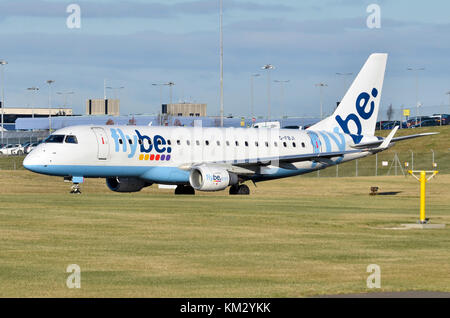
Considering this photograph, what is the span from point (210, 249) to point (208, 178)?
2740cm

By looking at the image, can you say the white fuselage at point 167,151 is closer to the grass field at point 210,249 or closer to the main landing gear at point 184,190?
the main landing gear at point 184,190

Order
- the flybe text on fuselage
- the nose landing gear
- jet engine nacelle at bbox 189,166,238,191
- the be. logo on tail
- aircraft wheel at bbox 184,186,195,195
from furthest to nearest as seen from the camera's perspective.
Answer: the be. logo on tail < aircraft wheel at bbox 184,186,195,195 < jet engine nacelle at bbox 189,166,238,191 < the flybe text on fuselage < the nose landing gear

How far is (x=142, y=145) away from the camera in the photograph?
5116 centimetres

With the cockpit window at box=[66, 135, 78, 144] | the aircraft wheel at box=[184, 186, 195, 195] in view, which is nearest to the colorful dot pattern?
the cockpit window at box=[66, 135, 78, 144]

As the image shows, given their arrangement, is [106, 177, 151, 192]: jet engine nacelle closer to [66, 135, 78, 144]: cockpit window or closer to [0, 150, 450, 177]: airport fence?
[66, 135, 78, 144]: cockpit window

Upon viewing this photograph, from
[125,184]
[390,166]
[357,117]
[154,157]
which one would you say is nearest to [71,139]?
[154,157]

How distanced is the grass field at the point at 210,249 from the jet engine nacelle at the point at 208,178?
32.8 ft

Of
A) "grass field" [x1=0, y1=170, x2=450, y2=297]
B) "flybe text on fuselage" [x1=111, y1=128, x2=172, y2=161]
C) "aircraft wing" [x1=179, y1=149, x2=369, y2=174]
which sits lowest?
"grass field" [x1=0, y1=170, x2=450, y2=297]

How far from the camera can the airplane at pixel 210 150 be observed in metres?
49.4

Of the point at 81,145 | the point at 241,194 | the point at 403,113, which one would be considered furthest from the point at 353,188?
the point at 403,113

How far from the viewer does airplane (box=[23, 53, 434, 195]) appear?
4938 centimetres

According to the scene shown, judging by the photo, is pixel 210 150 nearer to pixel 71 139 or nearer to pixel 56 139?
pixel 71 139

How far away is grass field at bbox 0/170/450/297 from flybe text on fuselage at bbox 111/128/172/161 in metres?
10.2
